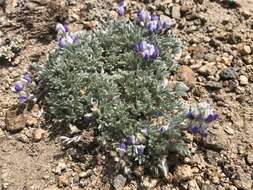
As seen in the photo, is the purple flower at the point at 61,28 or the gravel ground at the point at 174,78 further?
the purple flower at the point at 61,28

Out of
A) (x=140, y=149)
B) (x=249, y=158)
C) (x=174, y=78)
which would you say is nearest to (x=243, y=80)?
(x=174, y=78)

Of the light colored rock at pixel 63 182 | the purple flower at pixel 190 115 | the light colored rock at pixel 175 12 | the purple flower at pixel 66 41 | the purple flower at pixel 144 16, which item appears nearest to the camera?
the purple flower at pixel 190 115

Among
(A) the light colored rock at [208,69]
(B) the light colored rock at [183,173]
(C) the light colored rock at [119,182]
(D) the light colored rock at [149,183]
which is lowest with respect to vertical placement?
A: (C) the light colored rock at [119,182]

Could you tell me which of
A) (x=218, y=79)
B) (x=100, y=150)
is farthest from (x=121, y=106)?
(x=218, y=79)

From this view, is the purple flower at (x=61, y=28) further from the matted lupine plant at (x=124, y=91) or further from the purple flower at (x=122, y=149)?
the purple flower at (x=122, y=149)

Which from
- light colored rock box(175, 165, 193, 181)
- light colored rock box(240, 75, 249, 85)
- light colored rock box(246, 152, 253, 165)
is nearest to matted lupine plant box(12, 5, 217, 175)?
light colored rock box(175, 165, 193, 181)

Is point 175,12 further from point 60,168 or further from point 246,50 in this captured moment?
point 60,168

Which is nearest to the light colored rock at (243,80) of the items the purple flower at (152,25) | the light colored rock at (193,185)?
the purple flower at (152,25)

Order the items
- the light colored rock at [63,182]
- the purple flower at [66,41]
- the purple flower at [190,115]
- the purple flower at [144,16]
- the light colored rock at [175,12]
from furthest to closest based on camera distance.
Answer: the light colored rock at [175,12] < the purple flower at [144,16] < the purple flower at [66,41] < the light colored rock at [63,182] < the purple flower at [190,115]
